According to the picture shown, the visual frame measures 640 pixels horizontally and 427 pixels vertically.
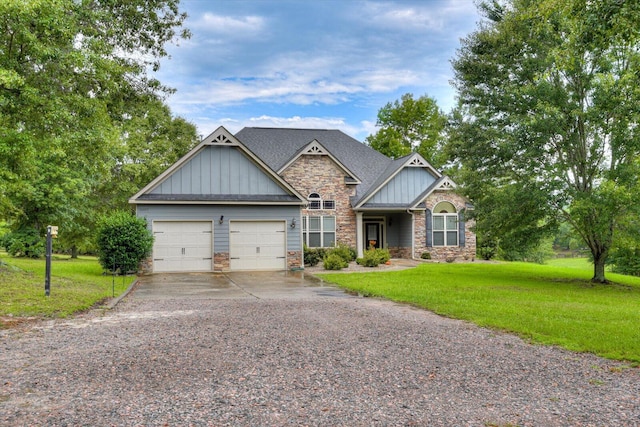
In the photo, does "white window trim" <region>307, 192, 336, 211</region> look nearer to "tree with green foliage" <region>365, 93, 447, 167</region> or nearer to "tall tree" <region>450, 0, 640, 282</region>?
"tall tree" <region>450, 0, 640, 282</region>

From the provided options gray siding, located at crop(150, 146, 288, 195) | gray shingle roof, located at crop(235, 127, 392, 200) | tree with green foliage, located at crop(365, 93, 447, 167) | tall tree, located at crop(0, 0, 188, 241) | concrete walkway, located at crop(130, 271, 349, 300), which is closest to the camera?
tall tree, located at crop(0, 0, 188, 241)

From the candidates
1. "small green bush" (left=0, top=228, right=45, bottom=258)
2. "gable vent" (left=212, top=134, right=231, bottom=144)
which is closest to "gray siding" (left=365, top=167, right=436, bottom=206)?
"gable vent" (left=212, top=134, right=231, bottom=144)

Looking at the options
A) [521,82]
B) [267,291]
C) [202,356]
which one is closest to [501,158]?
[521,82]

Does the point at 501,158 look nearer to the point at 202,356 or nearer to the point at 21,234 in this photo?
the point at 202,356

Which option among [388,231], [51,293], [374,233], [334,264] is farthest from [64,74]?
[388,231]

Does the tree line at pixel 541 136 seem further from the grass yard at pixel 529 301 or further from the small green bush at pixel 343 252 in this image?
the small green bush at pixel 343 252

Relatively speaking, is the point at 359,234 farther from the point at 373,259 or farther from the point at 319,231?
the point at 373,259

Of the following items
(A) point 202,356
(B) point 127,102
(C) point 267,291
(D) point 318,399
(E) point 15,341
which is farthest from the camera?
(B) point 127,102

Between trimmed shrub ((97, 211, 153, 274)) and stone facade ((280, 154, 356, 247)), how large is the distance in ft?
28.6

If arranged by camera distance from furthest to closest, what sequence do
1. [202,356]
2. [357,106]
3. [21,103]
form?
[357,106], [21,103], [202,356]

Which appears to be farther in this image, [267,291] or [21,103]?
[267,291]

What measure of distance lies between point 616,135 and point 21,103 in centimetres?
1643

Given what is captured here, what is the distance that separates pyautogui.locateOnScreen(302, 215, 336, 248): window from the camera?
25.1m

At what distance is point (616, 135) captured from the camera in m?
15.7
